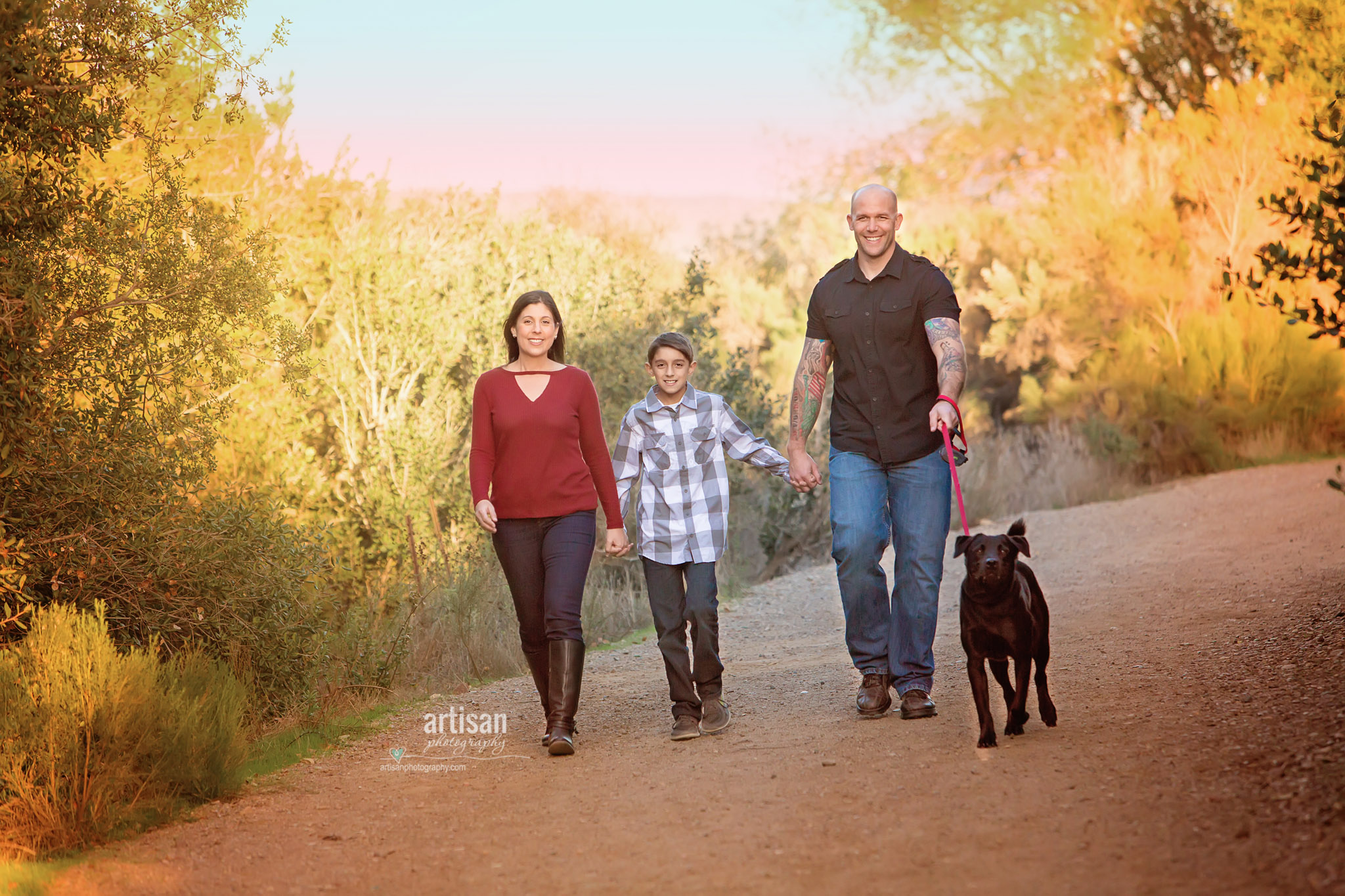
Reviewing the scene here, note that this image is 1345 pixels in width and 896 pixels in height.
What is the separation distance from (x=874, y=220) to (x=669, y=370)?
1153mm

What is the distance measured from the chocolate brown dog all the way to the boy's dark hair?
5.24 ft

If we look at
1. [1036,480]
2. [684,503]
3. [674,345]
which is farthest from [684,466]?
[1036,480]

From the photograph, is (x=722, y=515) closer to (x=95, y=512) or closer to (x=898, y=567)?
(x=898, y=567)

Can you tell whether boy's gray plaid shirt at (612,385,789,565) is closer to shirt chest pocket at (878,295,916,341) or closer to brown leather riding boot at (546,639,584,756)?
brown leather riding boot at (546,639,584,756)

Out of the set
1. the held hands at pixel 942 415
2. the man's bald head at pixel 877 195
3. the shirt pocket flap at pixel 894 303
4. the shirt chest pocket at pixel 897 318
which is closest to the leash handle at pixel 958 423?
the held hands at pixel 942 415

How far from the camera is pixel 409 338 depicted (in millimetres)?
12641

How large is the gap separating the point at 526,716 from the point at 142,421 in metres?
2.38

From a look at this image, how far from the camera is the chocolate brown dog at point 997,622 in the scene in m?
4.87

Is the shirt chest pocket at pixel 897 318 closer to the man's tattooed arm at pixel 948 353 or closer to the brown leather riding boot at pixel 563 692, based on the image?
the man's tattooed arm at pixel 948 353

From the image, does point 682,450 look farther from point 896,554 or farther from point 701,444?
point 896,554

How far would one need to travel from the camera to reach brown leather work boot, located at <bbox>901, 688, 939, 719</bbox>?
18.1 feet

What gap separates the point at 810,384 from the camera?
6.00 meters

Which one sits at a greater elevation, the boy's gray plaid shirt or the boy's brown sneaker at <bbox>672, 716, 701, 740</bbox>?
the boy's gray plaid shirt

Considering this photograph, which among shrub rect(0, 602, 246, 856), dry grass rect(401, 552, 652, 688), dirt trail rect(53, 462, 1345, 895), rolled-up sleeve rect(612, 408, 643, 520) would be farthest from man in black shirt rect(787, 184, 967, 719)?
dry grass rect(401, 552, 652, 688)
